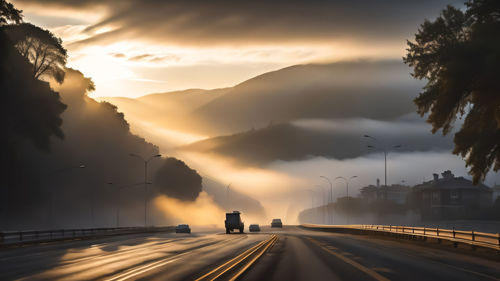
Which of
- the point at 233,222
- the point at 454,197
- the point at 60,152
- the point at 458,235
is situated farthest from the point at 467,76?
the point at 454,197

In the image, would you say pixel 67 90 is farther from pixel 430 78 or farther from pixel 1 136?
pixel 430 78

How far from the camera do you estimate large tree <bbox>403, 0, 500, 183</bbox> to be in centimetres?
4391

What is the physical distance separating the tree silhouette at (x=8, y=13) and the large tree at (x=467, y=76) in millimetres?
40292

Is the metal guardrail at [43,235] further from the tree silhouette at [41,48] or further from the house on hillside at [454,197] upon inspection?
the house on hillside at [454,197]

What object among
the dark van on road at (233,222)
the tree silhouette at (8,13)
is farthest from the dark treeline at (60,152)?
the dark van on road at (233,222)

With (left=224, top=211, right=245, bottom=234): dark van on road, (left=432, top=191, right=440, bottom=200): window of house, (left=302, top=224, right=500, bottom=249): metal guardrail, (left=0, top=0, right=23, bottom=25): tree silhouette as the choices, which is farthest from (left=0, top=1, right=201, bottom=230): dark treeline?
(left=432, top=191, right=440, bottom=200): window of house

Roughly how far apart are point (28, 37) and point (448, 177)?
11519cm

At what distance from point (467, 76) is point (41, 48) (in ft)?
200

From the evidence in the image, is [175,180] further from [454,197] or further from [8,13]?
[8,13]

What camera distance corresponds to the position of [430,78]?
55625 mm

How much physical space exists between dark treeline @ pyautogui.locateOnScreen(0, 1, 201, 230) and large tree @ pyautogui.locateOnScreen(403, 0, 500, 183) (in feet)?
140

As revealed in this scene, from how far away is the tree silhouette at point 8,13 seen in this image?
68375mm

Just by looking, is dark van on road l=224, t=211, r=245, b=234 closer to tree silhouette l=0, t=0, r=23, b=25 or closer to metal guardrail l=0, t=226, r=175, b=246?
metal guardrail l=0, t=226, r=175, b=246

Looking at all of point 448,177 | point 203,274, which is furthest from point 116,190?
point 203,274
